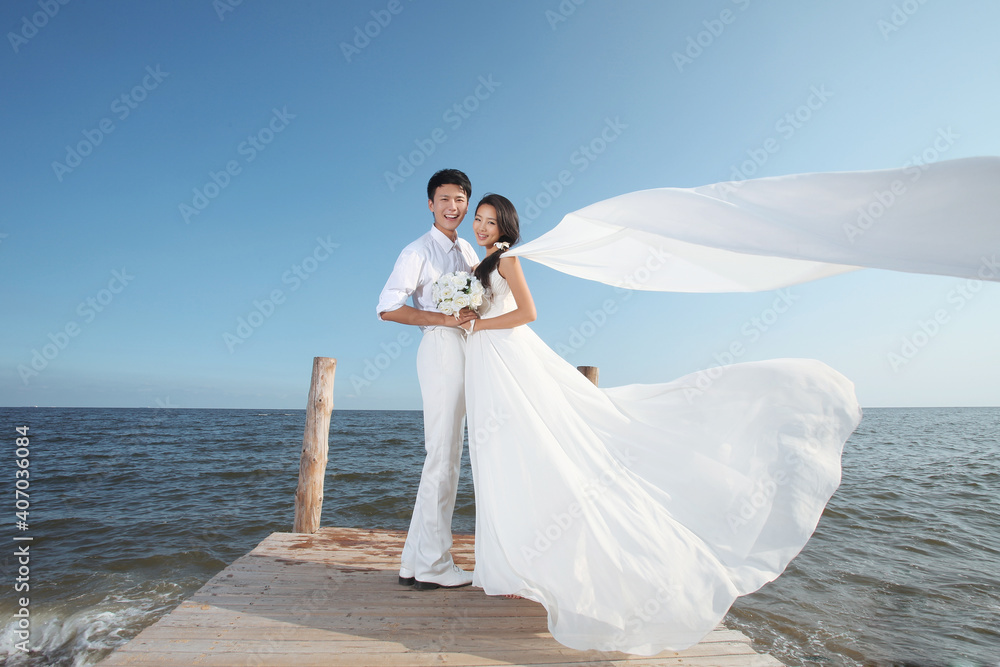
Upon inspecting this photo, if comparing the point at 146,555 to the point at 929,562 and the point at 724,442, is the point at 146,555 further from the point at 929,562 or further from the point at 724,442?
the point at 929,562

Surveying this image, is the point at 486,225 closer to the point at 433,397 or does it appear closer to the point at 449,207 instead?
the point at 449,207

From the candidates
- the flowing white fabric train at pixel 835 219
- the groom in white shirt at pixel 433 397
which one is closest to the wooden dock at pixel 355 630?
the groom in white shirt at pixel 433 397

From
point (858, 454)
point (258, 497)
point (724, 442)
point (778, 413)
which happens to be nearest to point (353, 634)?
point (724, 442)

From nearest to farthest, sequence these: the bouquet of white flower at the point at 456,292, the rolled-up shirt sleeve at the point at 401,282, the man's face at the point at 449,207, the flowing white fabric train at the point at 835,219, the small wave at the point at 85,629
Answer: the flowing white fabric train at the point at 835,219, the bouquet of white flower at the point at 456,292, the rolled-up shirt sleeve at the point at 401,282, the man's face at the point at 449,207, the small wave at the point at 85,629

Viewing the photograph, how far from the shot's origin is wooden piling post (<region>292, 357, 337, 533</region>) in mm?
5492

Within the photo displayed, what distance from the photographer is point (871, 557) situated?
7617 mm

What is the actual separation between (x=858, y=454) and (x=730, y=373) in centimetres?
2150

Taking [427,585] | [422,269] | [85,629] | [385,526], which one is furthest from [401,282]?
[385,526]

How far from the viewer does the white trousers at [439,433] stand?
3406 millimetres

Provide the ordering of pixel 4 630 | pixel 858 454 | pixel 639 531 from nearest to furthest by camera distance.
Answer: pixel 639 531 < pixel 4 630 < pixel 858 454

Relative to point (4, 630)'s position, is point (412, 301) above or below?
above

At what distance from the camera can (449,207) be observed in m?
3.64

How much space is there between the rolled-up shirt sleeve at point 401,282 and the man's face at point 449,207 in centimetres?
35
